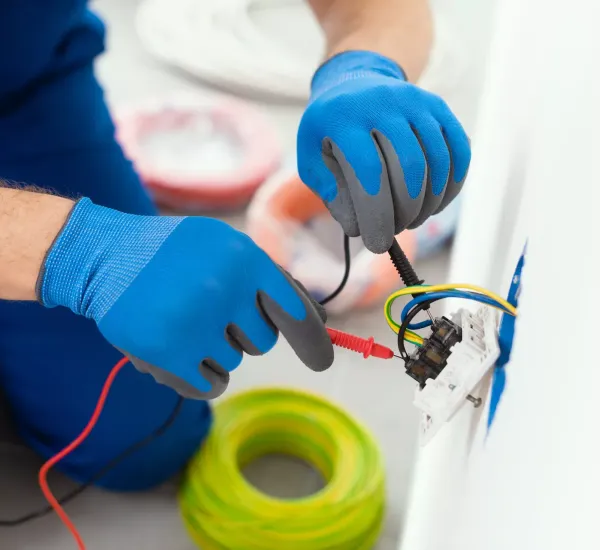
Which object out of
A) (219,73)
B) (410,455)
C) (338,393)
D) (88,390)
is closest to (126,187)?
(88,390)

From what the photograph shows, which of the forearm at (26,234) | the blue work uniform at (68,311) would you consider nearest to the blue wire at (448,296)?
the forearm at (26,234)

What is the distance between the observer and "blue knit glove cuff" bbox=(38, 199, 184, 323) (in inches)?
24.0

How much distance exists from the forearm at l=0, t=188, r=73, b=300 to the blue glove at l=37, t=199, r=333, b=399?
0.6 inches

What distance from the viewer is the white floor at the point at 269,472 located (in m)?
1.06

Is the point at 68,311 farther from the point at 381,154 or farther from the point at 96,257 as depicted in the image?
the point at 381,154

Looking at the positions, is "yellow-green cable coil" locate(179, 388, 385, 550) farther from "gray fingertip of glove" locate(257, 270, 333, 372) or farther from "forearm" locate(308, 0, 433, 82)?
"forearm" locate(308, 0, 433, 82)

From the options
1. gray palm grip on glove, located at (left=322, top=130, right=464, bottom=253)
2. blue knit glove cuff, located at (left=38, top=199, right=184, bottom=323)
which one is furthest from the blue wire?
blue knit glove cuff, located at (left=38, top=199, right=184, bottom=323)

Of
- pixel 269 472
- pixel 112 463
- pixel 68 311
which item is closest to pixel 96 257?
pixel 68 311

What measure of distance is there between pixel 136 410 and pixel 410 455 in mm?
525

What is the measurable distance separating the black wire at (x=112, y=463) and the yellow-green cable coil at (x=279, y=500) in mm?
84

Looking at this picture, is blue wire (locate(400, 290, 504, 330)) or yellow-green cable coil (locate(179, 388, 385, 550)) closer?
blue wire (locate(400, 290, 504, 330))

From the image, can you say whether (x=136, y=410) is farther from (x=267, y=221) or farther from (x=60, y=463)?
(x=267, y=221)

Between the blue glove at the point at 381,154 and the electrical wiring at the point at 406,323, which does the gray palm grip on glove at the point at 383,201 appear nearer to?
the blue glove at the point at 381,154

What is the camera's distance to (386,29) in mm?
938
